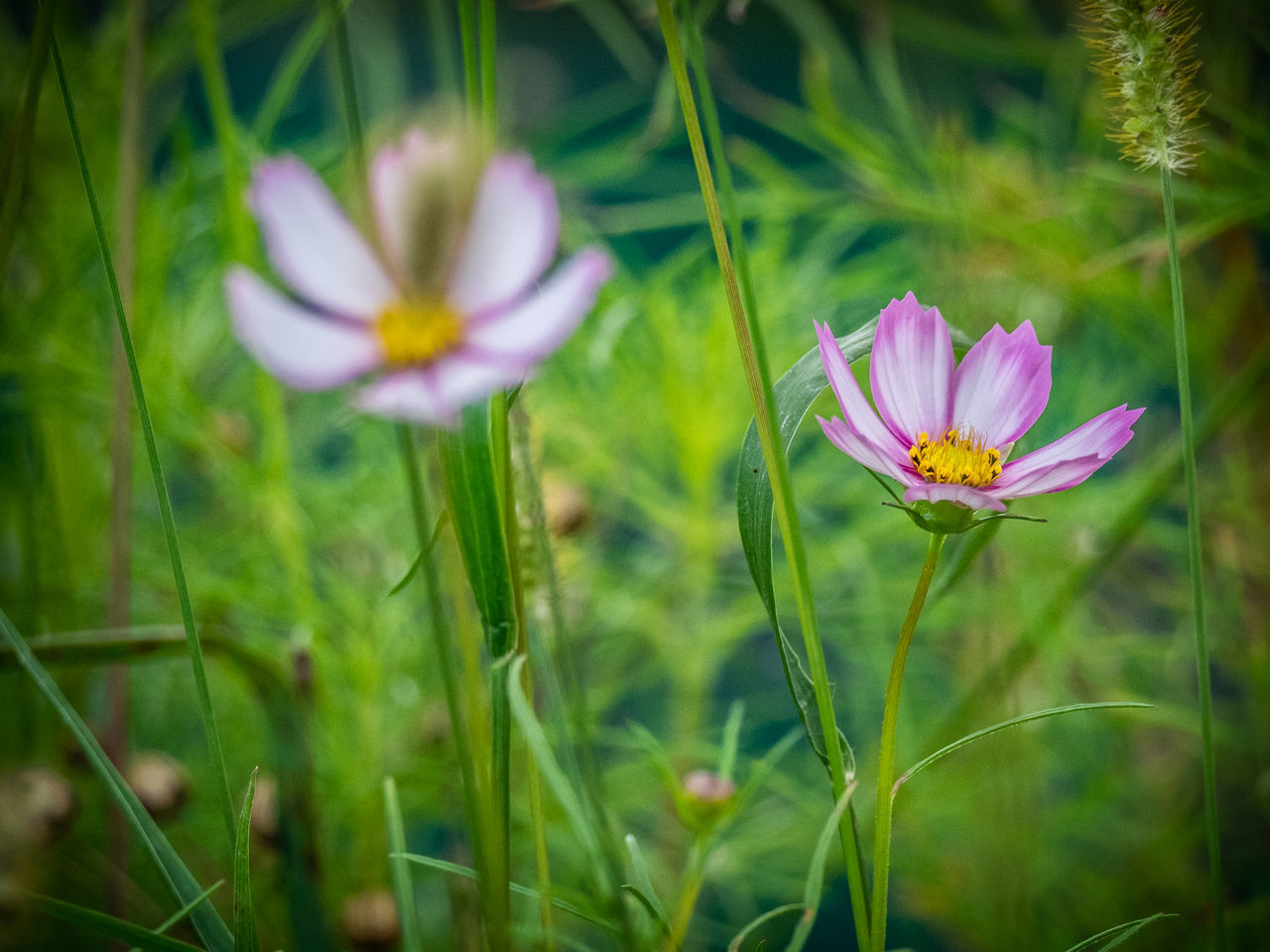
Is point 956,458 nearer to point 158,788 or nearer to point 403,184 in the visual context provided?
point 403,184

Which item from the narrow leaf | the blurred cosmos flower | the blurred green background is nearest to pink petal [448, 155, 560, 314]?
the blurred cosmos flower

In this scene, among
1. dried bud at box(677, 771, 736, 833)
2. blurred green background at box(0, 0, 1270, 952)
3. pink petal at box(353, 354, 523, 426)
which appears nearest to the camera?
pink petal at box(353, 354, 523, 426)

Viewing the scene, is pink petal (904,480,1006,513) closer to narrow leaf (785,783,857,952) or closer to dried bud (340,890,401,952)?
narrow leaf (785,783,857,952)

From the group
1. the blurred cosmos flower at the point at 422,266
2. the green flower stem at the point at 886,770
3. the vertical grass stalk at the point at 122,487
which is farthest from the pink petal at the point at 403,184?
the vertical grass stalk at the point at 122,487

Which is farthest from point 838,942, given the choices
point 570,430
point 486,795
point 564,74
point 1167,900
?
point 564,74

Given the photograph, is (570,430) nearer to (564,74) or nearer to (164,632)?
(164,632)

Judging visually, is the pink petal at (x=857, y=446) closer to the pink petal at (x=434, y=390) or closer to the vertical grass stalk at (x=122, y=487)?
the pink petal at (x=434, y=390)
